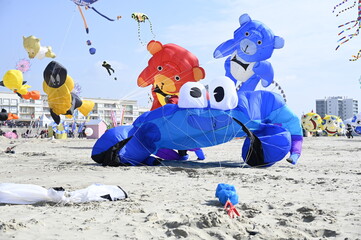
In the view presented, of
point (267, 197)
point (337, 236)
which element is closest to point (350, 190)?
point (267, 197)

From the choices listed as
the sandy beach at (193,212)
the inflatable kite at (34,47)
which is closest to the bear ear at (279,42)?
the sandy beach at (193,212)

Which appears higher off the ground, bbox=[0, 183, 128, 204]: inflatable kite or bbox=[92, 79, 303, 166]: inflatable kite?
bbox=[92, 79, 303, 166]: inflatable kite

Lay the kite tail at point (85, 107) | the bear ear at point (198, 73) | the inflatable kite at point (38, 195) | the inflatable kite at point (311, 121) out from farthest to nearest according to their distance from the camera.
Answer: the inflatable kite at point (311, 121) < the bear ear at point (198, 73) < the kite tail at point (85, 107) < the inflatable kite at point (38, 195)

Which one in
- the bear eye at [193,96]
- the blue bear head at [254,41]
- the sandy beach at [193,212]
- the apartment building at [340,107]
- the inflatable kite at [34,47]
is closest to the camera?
the sandy beach at [193,212]

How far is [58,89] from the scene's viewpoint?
8039 mm

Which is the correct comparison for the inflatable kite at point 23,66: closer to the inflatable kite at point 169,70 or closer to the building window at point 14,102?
the inflatable kite at point 169,70

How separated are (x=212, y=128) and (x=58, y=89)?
3.54m

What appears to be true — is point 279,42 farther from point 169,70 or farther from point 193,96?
point 193,96

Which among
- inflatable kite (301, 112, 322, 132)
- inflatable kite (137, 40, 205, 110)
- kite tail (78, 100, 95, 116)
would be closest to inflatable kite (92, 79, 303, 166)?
kite tail (78, 100, 95, 116)

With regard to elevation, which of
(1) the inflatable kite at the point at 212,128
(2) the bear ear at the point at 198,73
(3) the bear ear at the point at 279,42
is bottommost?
(1) the inflatable kite at the point at 212,128

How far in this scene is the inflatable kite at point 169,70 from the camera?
998 centimetres

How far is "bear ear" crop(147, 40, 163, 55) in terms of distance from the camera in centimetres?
1023

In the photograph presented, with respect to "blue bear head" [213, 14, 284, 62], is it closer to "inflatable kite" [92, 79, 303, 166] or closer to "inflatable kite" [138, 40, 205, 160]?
"inflatable kite" [138, 40, 205, 160]

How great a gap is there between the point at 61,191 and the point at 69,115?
439 centimetres
